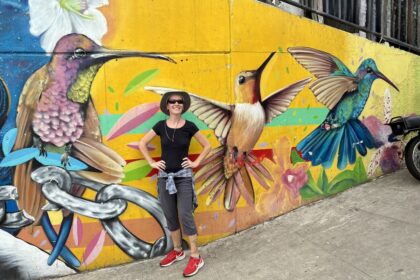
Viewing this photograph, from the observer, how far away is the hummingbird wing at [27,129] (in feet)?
11.8

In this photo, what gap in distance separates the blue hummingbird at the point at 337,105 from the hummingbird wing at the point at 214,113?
1.04m

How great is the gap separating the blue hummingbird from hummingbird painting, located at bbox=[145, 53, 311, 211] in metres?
0.61

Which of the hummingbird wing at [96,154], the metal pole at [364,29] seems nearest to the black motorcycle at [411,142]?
the metal pole at [364,29]

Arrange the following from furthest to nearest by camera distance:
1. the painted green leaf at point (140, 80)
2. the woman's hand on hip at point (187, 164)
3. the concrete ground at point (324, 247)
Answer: the painted green leaf at point (140, 80) → the woman's hand on hip at point (187, 164) → the concrete ground at point (324, 247)

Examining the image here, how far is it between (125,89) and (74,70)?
485mm

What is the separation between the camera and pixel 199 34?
13.1ft

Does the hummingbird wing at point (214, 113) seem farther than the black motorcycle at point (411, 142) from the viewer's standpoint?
No

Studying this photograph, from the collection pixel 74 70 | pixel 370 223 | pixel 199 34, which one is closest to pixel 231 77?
pixel 199 34

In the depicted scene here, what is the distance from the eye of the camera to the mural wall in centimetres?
361

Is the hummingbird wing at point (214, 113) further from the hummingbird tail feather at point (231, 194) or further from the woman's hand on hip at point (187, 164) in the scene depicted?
the woman's hand on hip at point (187, 164)

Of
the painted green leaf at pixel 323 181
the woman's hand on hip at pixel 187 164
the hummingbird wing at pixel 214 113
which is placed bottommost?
the painted green leaf at pixel 323 181

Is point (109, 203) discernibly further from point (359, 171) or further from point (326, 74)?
point (359, 171)

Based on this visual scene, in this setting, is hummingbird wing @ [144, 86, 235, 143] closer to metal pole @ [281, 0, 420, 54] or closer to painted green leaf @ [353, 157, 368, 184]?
metal pole @ [281, 0, 420, 54]

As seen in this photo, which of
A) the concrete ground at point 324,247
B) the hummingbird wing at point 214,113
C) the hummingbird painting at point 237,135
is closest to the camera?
the concrete ground at point 324,247
